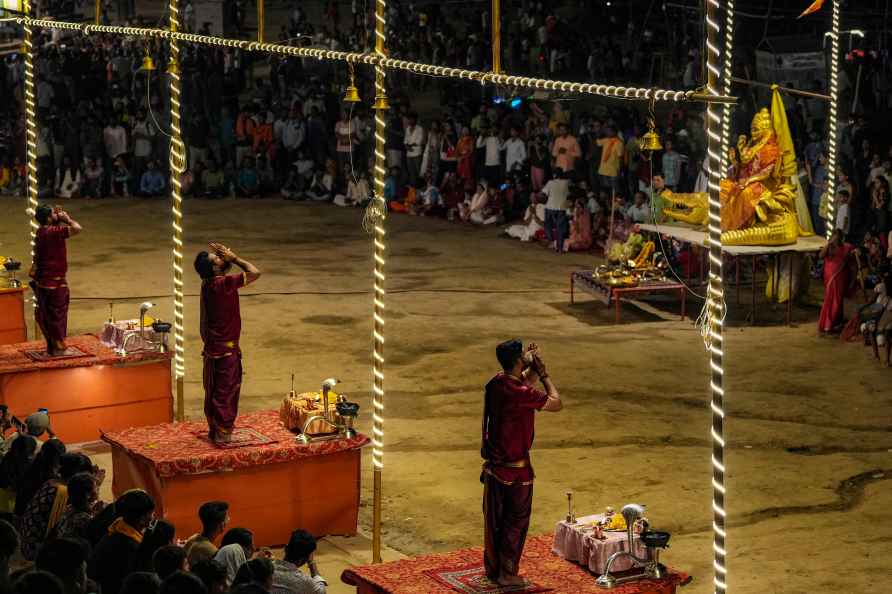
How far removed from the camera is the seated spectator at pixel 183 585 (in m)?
7.88

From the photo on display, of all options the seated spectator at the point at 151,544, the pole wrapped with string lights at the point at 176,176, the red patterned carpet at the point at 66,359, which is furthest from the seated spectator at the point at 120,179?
the seated spectator at the point at 151,544

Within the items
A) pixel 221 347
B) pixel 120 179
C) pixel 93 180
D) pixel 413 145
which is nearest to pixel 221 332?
pixel 221 347

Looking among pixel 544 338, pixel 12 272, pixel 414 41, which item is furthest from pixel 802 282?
pixel 414 41

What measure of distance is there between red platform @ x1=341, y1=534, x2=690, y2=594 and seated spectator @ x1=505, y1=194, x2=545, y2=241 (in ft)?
46.5

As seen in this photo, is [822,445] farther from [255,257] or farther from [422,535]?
[255,257]

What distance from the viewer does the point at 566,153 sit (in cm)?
2380

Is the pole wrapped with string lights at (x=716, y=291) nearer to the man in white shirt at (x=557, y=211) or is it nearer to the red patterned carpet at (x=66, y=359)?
the red patterned carpet at (x=66, y=359)

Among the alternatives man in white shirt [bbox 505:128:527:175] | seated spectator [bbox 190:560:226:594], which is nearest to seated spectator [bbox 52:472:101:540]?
seated spectator [bbox 190:560:226:594]

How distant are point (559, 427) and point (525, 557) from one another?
15.4 feet

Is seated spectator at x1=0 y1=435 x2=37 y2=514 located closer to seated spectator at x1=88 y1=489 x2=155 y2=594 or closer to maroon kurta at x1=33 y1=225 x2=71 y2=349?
seated spectator at x1=88 y1=489 x2=155 y2=594

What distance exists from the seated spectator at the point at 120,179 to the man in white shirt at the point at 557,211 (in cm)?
914

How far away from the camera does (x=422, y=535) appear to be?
1174 centimetres

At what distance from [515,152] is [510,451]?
53.5ft

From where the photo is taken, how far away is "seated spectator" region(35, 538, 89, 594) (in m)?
8.41
